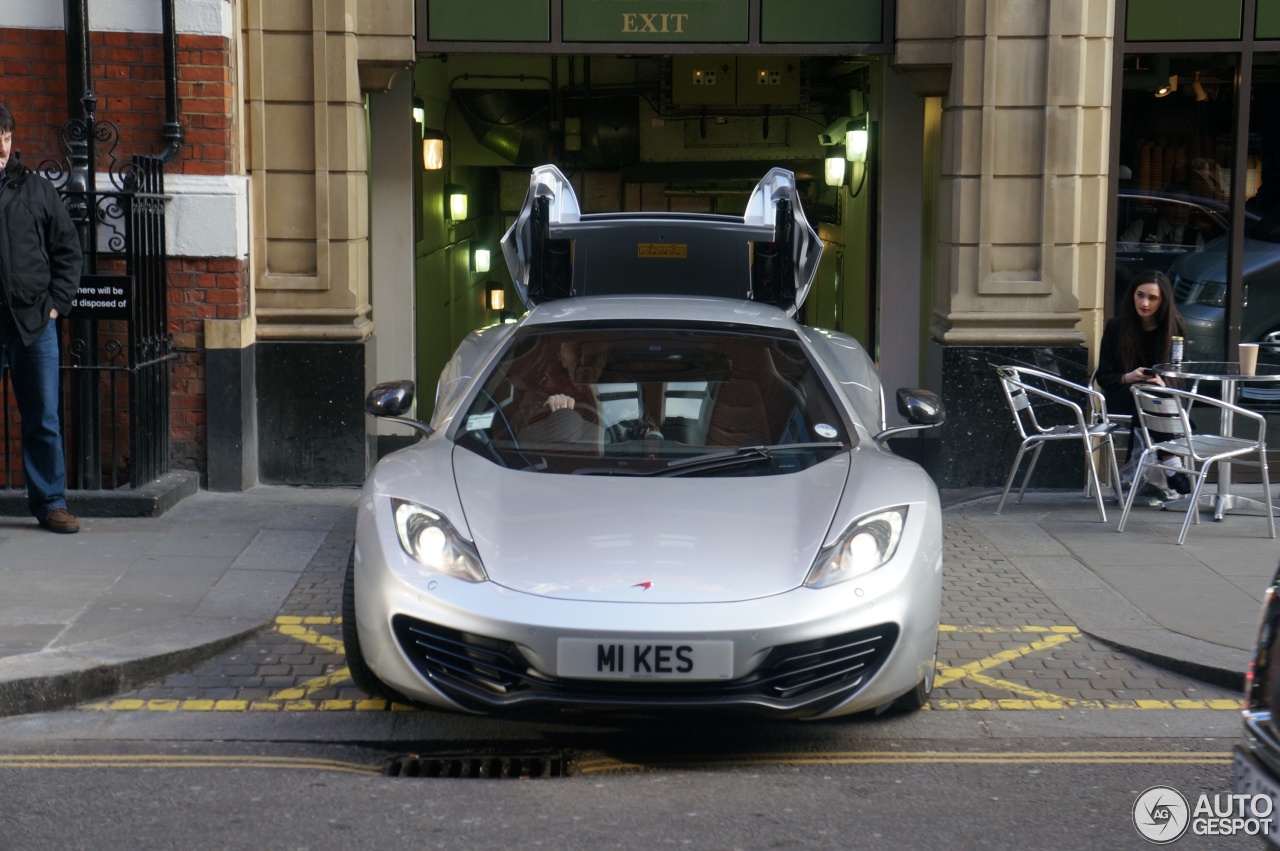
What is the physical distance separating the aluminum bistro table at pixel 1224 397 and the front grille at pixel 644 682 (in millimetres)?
4852

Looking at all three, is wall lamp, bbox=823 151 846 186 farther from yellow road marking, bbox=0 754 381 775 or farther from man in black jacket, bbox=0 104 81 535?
yellow road marking, bbox=0 754 381 775

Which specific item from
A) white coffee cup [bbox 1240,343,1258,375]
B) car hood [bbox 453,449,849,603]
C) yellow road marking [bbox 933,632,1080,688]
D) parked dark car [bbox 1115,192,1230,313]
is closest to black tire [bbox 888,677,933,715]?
yellow road marking [bbox 933,632,1080,688]

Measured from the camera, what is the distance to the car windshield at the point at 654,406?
5.51 meters

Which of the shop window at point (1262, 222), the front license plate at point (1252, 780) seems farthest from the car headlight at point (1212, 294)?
the front license plate at point (1252, 780)

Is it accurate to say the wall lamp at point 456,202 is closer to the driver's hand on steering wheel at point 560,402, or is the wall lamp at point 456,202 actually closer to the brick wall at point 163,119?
the brick wall at point 163,119

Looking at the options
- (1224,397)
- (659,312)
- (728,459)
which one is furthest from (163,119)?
(1224,397)

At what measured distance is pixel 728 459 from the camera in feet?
17.9

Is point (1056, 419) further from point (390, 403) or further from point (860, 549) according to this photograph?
point (860, 549)

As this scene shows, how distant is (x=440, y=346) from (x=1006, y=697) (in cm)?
986

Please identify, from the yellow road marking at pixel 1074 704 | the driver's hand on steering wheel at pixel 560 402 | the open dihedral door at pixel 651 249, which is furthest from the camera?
the open dihedral door at pixel 651 249

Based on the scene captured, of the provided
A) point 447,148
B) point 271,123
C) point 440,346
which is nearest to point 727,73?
point 447,148

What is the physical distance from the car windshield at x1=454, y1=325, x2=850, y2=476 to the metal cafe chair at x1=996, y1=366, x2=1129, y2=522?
139 inches

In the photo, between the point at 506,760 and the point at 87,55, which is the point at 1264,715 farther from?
the point at 87,55

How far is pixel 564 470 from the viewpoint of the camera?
17.7 ft
